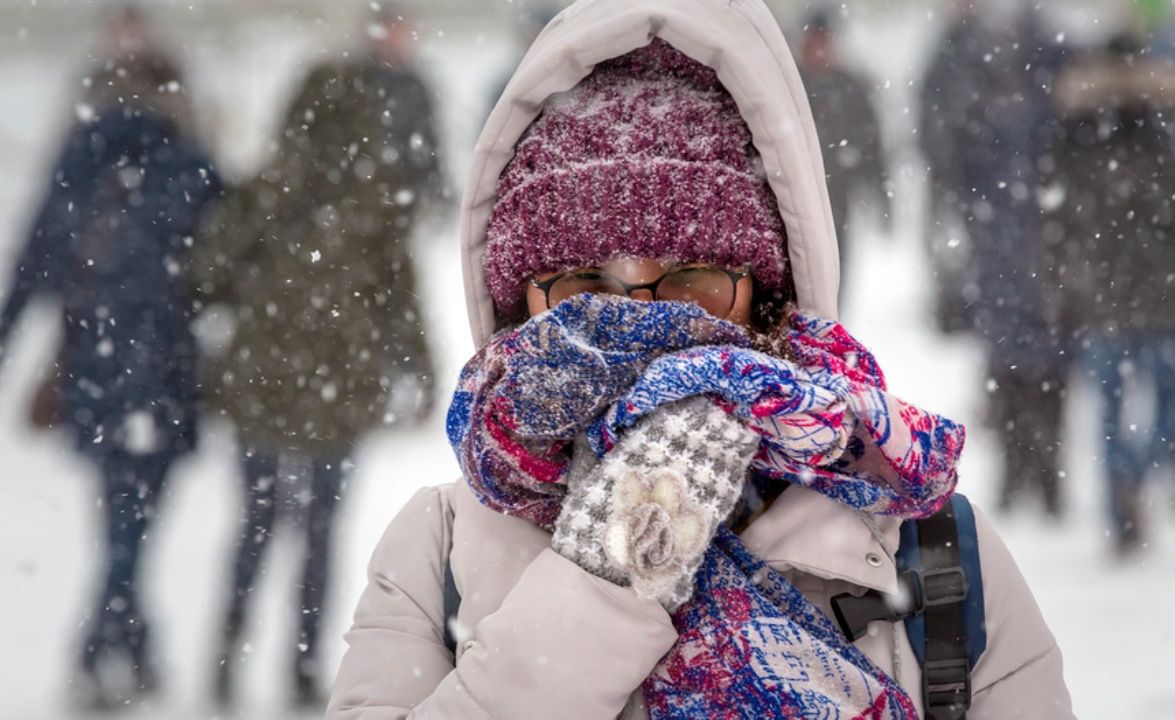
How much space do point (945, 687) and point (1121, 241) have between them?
3.85m

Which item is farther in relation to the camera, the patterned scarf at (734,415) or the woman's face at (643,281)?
the woman's face at (643,281)

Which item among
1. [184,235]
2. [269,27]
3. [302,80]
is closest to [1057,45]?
[302,80]

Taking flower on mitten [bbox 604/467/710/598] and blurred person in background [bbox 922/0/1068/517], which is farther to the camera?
blurred person in background [bbox 922/0/1068/517]

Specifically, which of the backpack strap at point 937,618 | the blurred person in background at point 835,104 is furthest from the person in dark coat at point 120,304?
the blurred person in background at point 835,104

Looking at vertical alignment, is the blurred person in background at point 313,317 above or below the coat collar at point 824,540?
above

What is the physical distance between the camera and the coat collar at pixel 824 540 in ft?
4.02

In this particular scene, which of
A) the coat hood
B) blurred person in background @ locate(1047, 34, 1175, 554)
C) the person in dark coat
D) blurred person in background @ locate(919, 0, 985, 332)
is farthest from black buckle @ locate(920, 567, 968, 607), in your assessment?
blurred person in background @ locate(919, 0, 985, 332)

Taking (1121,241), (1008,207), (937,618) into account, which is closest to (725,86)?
(937,618)

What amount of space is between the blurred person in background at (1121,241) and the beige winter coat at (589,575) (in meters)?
3.48

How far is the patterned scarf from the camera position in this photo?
3.82 feet

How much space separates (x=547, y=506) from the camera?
1295 millimetres

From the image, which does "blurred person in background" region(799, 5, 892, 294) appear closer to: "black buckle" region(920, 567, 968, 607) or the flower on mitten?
"black buckle" region(920, 567, 968, 607)

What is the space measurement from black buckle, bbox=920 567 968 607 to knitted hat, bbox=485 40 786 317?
0.45m

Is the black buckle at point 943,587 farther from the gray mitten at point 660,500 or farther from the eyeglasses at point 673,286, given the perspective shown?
the eyeglasses at point 673,286
